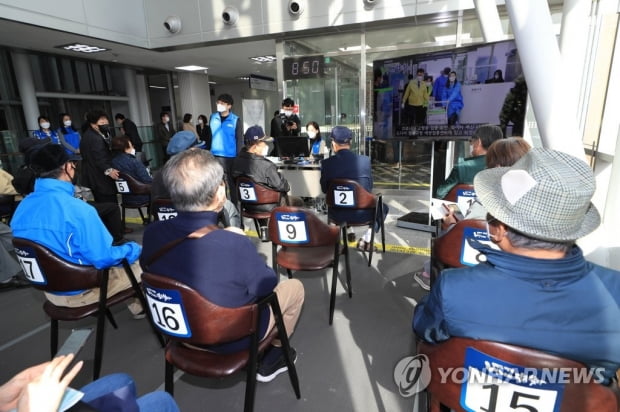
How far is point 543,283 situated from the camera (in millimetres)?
926

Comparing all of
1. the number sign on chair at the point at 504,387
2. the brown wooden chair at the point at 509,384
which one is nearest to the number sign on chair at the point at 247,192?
the brown wooden chair at the point at 509,384

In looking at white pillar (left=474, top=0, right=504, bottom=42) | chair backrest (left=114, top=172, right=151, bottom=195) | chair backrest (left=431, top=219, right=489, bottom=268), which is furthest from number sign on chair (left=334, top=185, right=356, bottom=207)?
white pillar (left=474, top=0, right=504, bottom=42)

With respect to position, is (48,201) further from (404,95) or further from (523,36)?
(404,95)

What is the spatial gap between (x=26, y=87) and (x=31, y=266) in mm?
8205

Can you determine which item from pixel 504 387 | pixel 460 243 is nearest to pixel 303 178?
pixel 460 243

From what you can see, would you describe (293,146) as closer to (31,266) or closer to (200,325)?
(31,266)

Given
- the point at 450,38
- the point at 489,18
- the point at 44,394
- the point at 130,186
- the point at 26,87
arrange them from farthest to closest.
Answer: the point at 26,87
the point at 450,38
the point at 130,186
the point at 489,18
the point at 44,394

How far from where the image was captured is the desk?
4.78m

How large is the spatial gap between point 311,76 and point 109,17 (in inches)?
160

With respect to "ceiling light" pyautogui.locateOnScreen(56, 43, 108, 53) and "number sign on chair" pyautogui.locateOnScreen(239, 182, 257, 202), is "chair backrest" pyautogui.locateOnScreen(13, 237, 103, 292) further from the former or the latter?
"ceiling light" pyautogui.locateOnScreen(56, 43, 108, 53)

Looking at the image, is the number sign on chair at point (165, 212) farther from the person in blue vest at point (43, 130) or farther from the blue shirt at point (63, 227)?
the person in blue vest at point (43, 130)

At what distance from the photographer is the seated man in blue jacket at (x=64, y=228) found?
1.86 metres

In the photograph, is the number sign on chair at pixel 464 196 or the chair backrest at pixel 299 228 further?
the number sign on chair at pixel 464 196

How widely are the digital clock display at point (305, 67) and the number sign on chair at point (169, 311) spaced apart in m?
5.84
